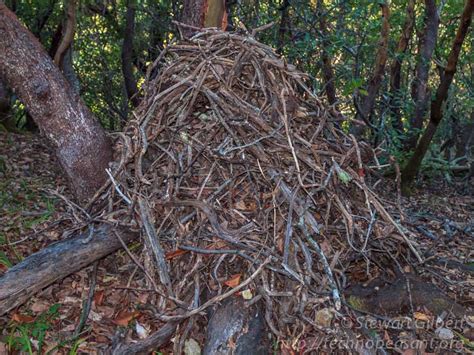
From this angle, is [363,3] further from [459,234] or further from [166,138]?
[166,138]

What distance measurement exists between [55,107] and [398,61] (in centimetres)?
480

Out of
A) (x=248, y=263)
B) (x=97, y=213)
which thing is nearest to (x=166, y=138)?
(x=97, y=213)

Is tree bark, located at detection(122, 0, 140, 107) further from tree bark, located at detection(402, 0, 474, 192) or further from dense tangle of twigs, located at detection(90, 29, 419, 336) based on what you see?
dense tangle of twigs, located at detection(90, 29, 419, 336)

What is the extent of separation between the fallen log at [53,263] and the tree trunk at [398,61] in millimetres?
4472

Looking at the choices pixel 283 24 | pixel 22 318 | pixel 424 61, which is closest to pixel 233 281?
pixel 22 318

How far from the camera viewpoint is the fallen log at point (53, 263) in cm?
250

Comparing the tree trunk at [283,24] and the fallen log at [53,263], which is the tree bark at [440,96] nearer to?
the tree trunk at [283,24]

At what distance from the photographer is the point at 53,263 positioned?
106 inches

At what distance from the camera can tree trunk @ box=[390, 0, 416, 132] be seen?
6199mm

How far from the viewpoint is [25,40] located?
3.33 meters

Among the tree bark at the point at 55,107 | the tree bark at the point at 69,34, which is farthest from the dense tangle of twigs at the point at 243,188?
the tree bark at the point at 69,34

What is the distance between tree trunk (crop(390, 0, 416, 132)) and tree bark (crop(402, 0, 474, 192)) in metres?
0.72

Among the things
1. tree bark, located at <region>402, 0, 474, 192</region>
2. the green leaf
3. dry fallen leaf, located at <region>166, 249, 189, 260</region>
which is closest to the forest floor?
the green leaf

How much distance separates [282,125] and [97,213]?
51.4 inches
